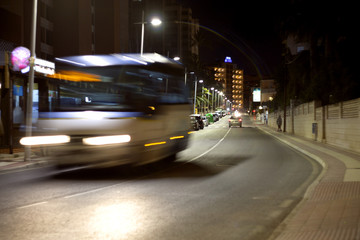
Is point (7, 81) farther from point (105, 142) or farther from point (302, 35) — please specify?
point (302, 35)

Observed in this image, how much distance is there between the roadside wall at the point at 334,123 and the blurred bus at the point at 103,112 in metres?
10.9

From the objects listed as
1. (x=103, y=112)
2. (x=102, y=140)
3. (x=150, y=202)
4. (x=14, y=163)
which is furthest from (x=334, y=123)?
(x=150, y=202)

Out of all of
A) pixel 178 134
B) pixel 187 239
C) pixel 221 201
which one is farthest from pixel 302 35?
pixel 187 239

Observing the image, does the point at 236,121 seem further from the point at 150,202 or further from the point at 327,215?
the point at 327,215

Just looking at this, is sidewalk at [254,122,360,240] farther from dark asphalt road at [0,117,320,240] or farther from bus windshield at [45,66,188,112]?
bus windshield at [45,66,188,112]

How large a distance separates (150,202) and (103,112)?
142 inches

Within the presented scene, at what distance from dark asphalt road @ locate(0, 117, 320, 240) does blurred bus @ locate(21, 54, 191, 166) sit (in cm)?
77

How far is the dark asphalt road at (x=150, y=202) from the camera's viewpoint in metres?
5.66

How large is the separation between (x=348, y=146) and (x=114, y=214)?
54.6 feet

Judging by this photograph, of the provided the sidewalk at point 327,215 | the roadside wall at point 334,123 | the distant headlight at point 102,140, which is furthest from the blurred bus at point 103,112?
the roadside wall at point 334,123

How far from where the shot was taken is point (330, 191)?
8000mm

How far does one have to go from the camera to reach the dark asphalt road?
5.66 metres

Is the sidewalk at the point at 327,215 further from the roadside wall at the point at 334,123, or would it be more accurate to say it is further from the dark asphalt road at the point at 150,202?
the roadside wall at the point at 334,123

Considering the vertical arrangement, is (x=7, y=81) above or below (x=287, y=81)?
below
